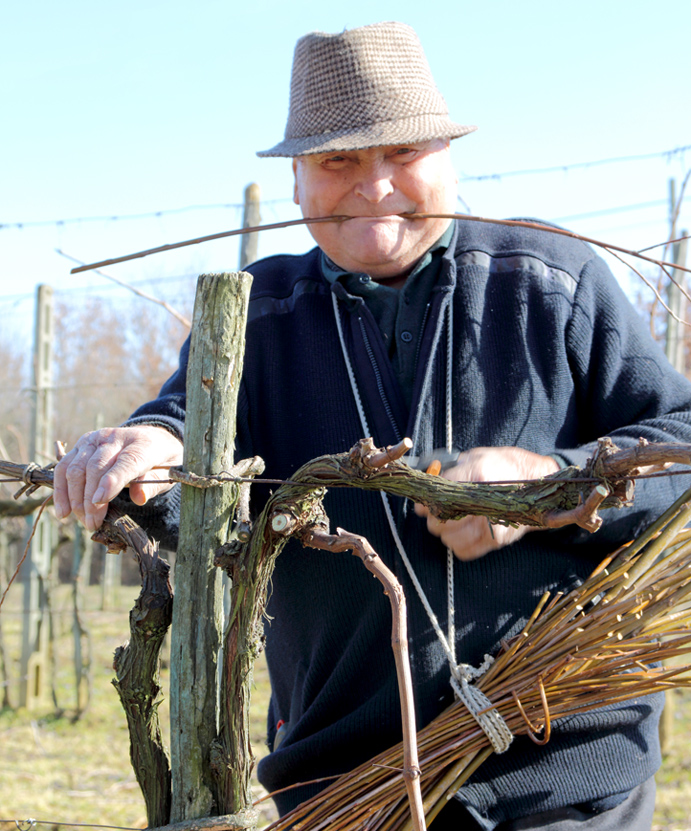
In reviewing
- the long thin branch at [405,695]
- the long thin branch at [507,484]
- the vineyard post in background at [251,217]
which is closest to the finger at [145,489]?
the long thin branch at [507,484]

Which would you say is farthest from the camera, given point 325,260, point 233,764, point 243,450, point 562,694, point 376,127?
point 325,260

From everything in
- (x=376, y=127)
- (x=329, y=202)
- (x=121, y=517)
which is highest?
(x=376, y=127)

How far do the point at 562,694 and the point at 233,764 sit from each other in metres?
0.56

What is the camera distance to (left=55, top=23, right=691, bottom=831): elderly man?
4.85ft

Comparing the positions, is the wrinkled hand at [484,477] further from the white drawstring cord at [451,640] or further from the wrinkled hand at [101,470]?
the wrinkled hand at [101,470]

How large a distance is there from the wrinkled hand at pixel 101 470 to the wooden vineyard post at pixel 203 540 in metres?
0.09

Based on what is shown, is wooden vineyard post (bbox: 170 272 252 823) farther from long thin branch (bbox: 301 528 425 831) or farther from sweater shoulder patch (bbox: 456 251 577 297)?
sweater shoulder patch (bbox: 456 251 577 297)

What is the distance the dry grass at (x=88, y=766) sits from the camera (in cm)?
418

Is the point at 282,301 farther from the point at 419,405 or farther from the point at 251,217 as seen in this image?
the point at 251,217

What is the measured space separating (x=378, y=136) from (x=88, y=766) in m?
5.05

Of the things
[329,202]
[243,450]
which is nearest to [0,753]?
[243,450]

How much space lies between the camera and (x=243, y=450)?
1.72 metres

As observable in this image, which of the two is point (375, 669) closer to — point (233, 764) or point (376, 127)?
point (233, 764)

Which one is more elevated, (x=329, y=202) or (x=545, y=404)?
(x=329, y=202)
